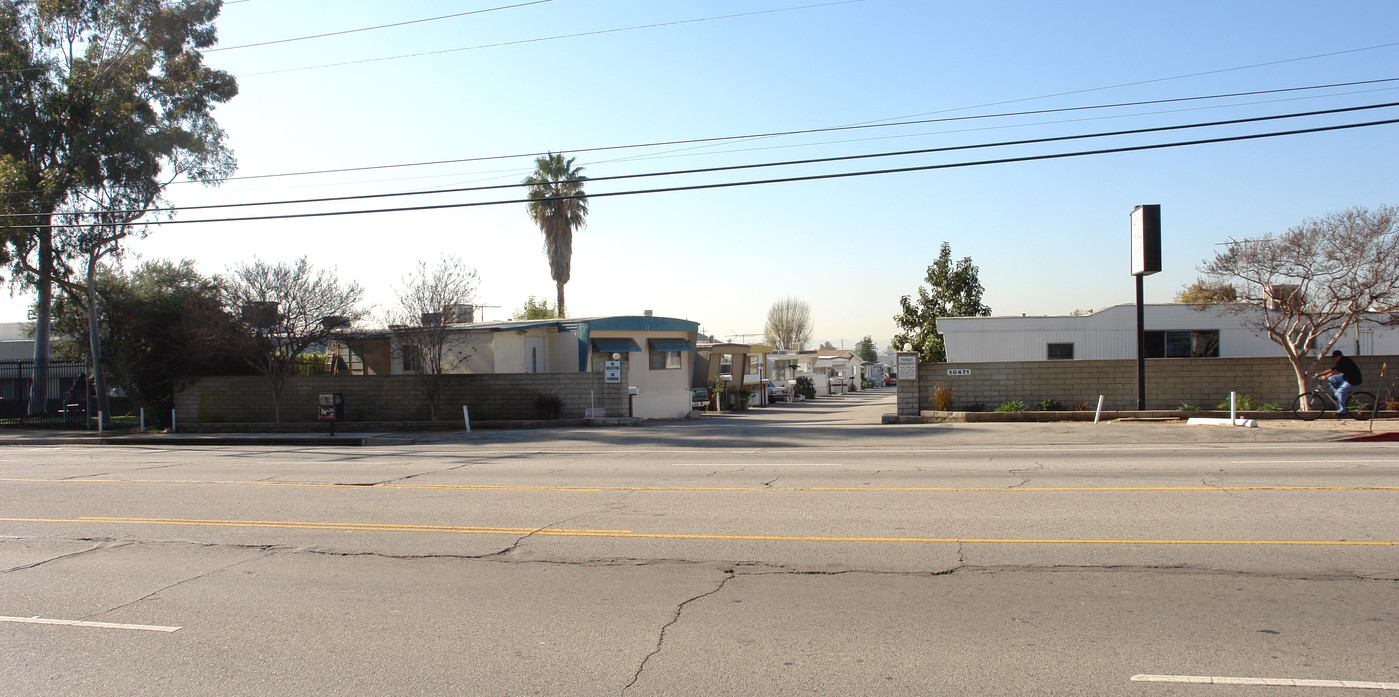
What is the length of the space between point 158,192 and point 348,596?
35279mm

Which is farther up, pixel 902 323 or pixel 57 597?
pixel 902 323

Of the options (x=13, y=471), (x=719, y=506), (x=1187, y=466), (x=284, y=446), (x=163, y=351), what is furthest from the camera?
(x=163, y=351)

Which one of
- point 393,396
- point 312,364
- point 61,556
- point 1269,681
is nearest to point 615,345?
point 393,396

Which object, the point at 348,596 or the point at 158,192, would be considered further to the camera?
the point at 158,192

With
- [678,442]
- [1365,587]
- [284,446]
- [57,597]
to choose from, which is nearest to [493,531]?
[57,597]

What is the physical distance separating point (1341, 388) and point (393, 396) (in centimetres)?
2629

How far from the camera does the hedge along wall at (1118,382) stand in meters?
22.9

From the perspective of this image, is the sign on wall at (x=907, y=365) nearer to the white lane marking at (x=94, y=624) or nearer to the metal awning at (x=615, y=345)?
the metal awning at (x=615, y=345)

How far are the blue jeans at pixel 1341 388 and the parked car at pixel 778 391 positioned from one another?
25737 mm

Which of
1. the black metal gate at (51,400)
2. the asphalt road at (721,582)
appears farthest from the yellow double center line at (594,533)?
the black metal gate at (51,400)

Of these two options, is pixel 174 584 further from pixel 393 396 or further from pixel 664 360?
pixel 664 360

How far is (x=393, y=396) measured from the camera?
2808 cm

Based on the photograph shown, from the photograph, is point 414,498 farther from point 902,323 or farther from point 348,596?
point 902,323

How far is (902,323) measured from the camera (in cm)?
4188
